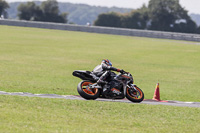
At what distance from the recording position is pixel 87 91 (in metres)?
13.2

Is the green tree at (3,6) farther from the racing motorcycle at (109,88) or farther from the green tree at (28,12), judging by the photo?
the racing motorcycle at (109,88)

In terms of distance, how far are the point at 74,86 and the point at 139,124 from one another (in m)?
9.53

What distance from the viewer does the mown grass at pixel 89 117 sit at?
9.27m

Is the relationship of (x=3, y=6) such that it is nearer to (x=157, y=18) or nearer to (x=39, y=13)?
(x=39, y=13)

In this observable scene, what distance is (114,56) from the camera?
36.1m

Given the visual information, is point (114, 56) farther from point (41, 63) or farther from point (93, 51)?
point (41, 63)

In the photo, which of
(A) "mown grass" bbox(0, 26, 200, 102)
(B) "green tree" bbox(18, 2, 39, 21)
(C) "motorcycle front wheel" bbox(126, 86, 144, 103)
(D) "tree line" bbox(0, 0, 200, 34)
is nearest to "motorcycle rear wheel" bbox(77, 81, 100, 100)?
(C) "motorcycle front wheel" bbox(126, 86, 144, 103)

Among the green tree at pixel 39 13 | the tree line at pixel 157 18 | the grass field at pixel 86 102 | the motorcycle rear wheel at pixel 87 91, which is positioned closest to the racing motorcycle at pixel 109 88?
the motorcycle rear wheel at pixel 87 91

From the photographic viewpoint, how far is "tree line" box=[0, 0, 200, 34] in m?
114

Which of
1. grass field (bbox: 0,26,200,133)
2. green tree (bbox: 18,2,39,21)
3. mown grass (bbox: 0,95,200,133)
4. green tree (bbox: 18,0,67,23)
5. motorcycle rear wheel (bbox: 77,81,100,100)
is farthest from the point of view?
green tree (bbox: 18,0,67,23)

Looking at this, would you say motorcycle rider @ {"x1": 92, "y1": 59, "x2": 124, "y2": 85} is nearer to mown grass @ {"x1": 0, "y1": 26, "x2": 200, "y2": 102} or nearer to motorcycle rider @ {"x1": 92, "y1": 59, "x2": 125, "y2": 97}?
motorcycle rider @ {"x1": 92, "y1": 59, "x2": 125, "y2": 97}

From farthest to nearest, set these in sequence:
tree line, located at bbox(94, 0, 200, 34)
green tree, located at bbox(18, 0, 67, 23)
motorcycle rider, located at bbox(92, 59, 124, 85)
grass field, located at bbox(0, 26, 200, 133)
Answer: tree line, located at bbox(94, 0, 200, 34), green tree, located at bbox(18, 0, 67, 23), motorcycle rider, located at bbox(92, 59, 124, 85), grass field, located at bbox(0, 26, 200, 133)

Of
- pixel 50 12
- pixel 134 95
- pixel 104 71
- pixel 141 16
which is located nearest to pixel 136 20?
pixel 141 16

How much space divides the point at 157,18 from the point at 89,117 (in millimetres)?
112323
